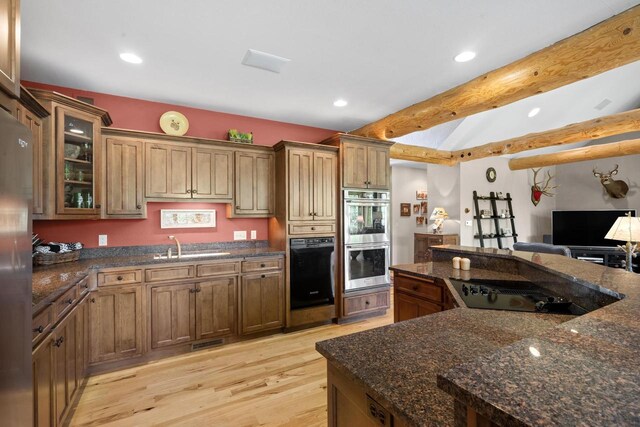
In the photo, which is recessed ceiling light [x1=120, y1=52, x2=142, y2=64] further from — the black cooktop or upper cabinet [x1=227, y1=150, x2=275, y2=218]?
the black cooktop

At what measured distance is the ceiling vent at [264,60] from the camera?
2406 mm

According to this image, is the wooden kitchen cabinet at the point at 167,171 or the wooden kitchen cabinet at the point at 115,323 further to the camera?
the wooden kitchen cabinet at the point at 167,171

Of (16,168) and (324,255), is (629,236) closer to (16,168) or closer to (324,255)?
(324,255)

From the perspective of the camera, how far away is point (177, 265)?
293 cm

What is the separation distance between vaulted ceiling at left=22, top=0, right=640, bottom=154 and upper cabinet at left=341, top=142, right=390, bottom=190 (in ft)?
1.82

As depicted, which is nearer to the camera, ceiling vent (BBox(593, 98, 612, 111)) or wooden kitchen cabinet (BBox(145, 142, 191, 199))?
wooden kitchen cabinet (BBox(145, 142, 191, 199))

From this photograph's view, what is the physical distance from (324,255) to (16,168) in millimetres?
2950

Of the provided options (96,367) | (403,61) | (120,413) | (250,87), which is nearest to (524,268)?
(403,61)

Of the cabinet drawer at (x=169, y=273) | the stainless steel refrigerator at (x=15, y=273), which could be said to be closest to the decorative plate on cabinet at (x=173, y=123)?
the cabinet drawer at (x=169, y=273)

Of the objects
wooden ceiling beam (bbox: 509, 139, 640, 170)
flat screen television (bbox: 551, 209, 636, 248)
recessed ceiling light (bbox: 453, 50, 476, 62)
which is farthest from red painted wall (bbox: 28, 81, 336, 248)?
flat screen television (bbox: 551, 209, 636, 248)

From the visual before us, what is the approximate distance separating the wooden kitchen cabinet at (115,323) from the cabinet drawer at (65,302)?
554 millimetres

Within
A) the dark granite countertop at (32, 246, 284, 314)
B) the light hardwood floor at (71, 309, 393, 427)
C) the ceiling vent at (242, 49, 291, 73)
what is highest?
the ceiling vent at (242, 49, 291, 73)

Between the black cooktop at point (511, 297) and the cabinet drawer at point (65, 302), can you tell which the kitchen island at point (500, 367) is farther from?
the cabinet drawer at point (65, 302)

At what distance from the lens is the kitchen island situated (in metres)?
0.54
